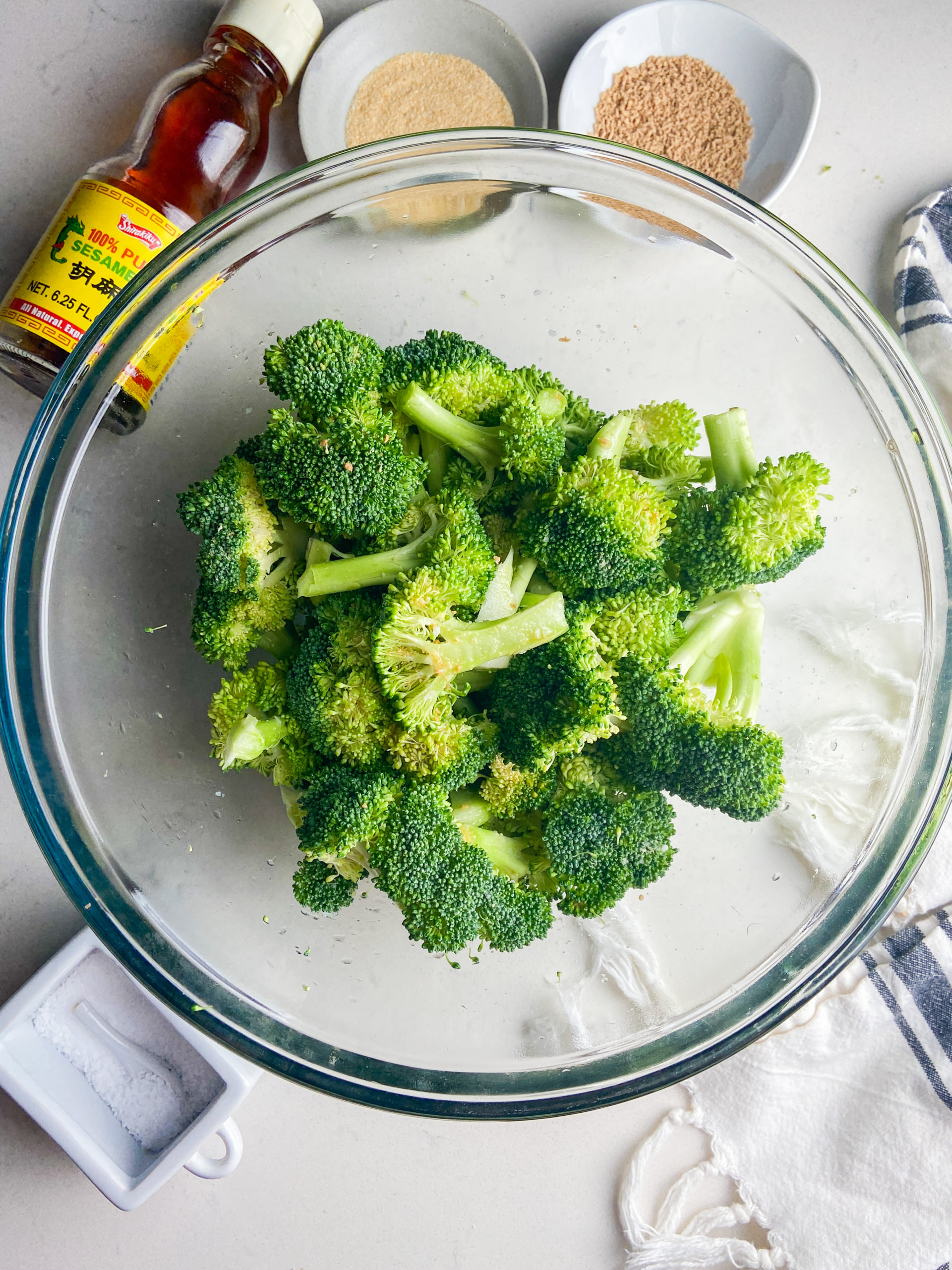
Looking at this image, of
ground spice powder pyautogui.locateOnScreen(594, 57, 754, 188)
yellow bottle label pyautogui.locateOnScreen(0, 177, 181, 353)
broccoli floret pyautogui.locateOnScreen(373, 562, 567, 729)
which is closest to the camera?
broccoli floret pyautogui.locateOnScreen(373, 562, 567, 729)

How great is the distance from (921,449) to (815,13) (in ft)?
2.73

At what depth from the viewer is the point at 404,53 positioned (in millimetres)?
1464

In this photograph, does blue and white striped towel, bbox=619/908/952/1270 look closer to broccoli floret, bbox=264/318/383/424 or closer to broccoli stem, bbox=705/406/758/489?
broccoli stem, bbox=705/406/758/489

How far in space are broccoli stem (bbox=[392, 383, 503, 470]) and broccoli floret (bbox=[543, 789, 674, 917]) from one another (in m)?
0.42

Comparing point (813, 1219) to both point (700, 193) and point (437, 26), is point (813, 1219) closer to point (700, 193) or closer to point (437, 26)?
point (700, 193)

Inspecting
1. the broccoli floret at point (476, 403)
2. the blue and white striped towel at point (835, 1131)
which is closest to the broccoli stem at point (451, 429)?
the broccoli floret at point (476, 403)

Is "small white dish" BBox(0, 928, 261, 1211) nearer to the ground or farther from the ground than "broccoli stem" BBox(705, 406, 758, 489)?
nearer to the ground

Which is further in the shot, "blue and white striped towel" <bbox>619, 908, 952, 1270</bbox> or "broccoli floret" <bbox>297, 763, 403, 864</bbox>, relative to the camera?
"blue and white striped towel" <bbox>619, 908, 952, 1270</bbox>

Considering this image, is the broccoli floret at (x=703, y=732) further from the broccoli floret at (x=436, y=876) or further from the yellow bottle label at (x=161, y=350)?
the yellow bottle label at (x=161, y=350)

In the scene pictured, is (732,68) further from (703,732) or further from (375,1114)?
(375,1114)

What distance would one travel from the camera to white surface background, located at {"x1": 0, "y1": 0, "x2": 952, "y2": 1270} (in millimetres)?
1445

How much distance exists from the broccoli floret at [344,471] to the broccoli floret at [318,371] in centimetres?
2

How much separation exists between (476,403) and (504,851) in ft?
1.83

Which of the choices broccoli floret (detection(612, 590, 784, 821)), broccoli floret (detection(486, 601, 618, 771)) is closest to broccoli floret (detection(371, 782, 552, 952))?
broccoli floret (detection(486, 601, 618, 771))
